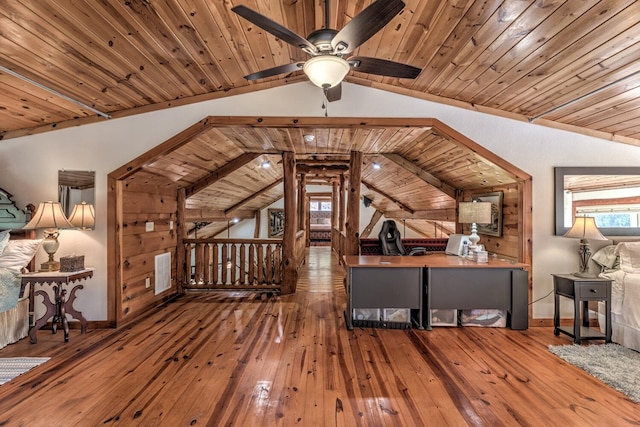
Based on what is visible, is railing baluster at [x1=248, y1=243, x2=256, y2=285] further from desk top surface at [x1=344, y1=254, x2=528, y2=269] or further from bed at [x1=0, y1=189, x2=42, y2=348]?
bed at [x1=0, y1=189, x2=42, y2=348]

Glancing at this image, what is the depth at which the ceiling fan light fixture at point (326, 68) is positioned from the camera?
5.68 ft

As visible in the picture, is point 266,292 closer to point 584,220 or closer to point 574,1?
point 584,220

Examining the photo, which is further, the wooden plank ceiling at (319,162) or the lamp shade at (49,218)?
the wooden plank ceiling at (319,162)

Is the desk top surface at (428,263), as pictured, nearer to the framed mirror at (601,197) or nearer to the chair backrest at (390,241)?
the framed mirror at (601,197)

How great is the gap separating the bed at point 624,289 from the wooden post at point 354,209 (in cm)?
291

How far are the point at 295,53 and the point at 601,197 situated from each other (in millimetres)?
3785

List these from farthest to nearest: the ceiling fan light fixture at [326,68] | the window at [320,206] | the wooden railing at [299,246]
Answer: the window at [320,206], the wooden railing at [299,246], the ceiling fan light fixture at [326,68]

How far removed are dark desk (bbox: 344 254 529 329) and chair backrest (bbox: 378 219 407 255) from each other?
4.25 feet

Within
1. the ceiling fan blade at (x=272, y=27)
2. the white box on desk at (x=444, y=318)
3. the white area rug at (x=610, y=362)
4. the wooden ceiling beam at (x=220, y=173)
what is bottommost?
the white area rug at (x=610, y=362)

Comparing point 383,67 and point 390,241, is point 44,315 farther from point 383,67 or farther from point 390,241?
point 390,241

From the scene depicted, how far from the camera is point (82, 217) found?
321cm

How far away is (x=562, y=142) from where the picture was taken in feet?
11.2

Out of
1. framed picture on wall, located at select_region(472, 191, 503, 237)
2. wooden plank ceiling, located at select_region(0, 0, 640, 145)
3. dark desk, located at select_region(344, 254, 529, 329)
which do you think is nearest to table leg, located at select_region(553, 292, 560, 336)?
→ dark desk, located at select_region(344, 254, 529, 329)

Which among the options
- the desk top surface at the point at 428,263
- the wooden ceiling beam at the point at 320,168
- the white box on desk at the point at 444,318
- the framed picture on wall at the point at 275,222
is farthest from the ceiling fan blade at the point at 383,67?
the framed picture on wall at the point at 275,222
